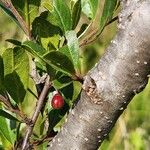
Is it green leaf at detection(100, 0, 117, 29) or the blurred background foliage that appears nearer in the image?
green leaf at detection(100, 0, 117, 29)

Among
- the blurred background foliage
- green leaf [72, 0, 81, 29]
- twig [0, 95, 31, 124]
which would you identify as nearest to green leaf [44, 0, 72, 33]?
green leaf [72, 0, 81, 29]

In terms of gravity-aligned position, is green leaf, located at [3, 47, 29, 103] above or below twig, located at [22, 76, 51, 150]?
above

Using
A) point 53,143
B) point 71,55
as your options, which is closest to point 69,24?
point 71,55

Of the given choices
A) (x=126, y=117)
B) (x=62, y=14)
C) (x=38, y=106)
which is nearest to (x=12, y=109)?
(x=38, y=106)

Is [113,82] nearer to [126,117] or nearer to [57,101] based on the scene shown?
[57,101]

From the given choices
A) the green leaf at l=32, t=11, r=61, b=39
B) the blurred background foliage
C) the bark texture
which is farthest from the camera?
the blurred background foliage

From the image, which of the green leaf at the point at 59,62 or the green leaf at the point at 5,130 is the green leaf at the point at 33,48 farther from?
the green leaf at the point at 5,130

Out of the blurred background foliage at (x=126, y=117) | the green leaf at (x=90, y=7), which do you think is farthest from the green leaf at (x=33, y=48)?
the blurred background foliage at (x=126, y=117)

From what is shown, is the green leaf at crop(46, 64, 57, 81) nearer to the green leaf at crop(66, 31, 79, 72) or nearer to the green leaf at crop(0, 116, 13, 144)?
the green leaf at crop(66, 31, 79, 72)
